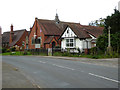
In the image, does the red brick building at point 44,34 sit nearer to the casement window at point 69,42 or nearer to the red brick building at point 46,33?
the red brick building at point 46,33

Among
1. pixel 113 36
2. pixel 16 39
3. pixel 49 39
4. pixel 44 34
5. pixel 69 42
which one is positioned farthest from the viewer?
pixel 16 39

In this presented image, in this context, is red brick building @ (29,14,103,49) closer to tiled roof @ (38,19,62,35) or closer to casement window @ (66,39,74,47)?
tiled roof @ (38,19,62,35)

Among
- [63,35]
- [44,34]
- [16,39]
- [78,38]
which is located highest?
[44,34]

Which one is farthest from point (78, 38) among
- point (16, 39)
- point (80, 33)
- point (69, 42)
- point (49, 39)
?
point (16, 39)

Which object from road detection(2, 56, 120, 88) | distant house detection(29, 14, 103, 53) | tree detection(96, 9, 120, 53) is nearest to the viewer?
road detection(2, 56, 120, 88)

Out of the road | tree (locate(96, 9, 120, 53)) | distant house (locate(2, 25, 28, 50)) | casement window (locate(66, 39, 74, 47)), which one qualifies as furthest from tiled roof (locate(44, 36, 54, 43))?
the road

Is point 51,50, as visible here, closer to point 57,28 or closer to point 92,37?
point 92,37

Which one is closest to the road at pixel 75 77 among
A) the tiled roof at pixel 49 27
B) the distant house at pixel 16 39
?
the tiled roof at pixel 49 27

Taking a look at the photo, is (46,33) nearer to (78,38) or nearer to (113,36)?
(78,38)

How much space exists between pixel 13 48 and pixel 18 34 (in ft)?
39.6

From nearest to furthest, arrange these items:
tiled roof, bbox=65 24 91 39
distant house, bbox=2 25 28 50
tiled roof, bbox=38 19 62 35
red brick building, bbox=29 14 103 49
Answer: tiled roof, bbox=65 24 91 39 → red brick building, bbox=29 14 103 49 → tiled roof, bbox=38 19 62 35 → distant house, bbox=2 25 28 50

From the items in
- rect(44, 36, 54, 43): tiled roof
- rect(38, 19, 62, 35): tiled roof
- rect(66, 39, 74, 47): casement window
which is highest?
rect(38, 19, 62, 35): tiled roof

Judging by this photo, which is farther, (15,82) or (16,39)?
(16,39)

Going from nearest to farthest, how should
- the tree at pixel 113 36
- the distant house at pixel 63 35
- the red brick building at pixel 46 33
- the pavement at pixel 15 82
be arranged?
the pavement at pixel 15 82, the tree at pixel 113 36, the distant house at pixel 63 35, the red brick building at pixel 46 33
